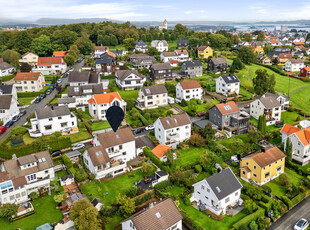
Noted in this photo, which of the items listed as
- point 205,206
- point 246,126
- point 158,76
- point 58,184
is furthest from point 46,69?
point 205,206

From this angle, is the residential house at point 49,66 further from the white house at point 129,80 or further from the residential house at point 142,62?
the white house at point 129,80

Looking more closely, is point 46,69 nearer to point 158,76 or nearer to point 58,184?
point 158,76

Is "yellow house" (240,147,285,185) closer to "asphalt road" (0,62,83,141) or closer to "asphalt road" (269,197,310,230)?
"asphalt road" (269,197,310,230)

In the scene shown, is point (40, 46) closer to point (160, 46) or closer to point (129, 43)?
point (129, 43)

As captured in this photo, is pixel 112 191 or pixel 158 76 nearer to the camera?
pixel 112 191

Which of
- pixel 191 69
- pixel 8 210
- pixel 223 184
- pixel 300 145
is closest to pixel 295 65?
pixel 191 69

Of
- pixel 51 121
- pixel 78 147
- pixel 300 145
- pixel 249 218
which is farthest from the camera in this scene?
pixel 51 121
